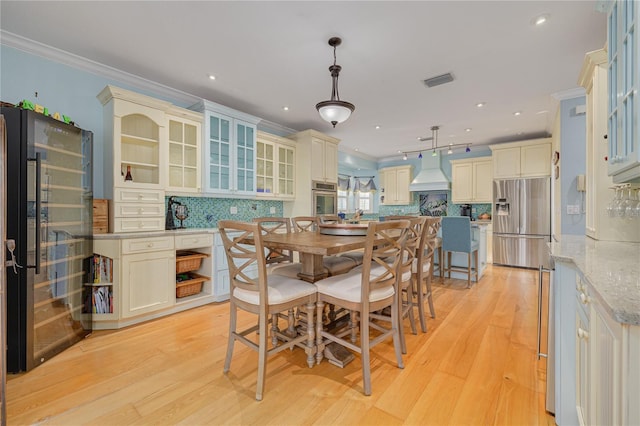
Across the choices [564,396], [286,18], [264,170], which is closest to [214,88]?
[264,170]

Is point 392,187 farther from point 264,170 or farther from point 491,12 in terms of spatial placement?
point 491,12

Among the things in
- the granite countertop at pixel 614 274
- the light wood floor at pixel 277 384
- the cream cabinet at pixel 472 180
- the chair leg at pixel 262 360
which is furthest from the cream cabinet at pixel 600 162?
the cream cabinet at pixel 472 180

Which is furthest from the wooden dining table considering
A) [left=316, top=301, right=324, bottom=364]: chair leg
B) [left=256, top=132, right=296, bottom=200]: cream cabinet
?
[left=256, top=132, right=296, bottom=200]: cream cabinet

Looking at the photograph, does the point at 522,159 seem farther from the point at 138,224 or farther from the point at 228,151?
the point at 138,224

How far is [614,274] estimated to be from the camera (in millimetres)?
1039

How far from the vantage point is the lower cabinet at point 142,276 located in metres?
2.71

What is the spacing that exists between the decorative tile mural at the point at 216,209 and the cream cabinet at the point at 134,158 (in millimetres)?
478

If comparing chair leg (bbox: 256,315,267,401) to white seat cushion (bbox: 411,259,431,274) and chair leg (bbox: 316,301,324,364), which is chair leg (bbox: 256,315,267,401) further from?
white seat cushion (bbox: 411,259,431,274)

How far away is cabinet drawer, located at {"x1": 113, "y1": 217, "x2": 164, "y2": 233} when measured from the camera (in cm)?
283

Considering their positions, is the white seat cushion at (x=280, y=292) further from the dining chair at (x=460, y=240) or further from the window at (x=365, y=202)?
the window at (x=365, y=202)

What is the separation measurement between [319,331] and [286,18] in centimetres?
237

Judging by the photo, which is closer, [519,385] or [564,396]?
[564,396]

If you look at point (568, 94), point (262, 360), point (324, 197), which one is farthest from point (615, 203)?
point (324, 197)

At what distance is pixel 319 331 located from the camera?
6.52 ft
